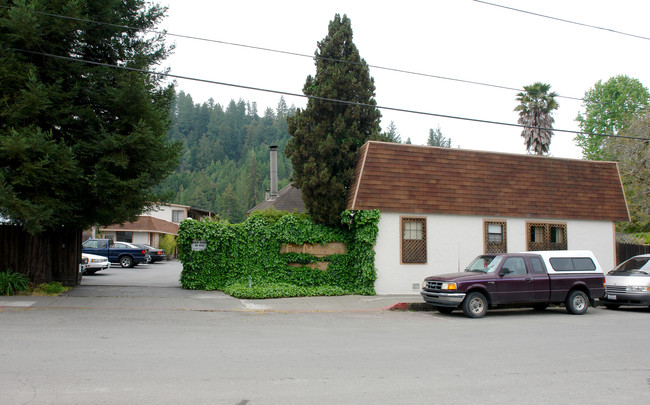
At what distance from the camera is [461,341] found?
9.67 m

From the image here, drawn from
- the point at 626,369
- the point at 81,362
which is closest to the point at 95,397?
the point at 81,362

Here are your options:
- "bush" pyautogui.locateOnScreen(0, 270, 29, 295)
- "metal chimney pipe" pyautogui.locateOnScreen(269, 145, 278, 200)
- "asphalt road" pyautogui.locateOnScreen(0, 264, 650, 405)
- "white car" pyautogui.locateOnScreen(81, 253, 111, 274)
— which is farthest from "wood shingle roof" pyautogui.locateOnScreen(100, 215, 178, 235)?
"asphalt road" pyautogui.locateOnScreen(0, 264, 650, 405)

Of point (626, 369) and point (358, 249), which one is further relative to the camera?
point (358, 249)

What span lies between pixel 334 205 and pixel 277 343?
338 inches

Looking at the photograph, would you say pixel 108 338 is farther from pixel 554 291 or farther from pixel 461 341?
pixel 554 291

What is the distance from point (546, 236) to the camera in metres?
19.4

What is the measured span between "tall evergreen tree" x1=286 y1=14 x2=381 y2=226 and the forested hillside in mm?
79312

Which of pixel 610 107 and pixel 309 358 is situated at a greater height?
pixel 610 107

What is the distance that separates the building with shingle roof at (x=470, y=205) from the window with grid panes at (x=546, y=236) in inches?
1.5

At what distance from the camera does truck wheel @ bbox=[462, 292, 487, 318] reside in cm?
1335

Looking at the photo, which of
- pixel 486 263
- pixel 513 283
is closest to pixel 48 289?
pixel 486 263

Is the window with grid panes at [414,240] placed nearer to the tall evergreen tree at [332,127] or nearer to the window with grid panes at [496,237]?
the tall evergreen tree at [332,127]

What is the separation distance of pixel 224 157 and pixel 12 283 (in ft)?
490

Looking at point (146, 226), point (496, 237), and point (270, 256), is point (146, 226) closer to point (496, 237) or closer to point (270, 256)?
point (270, 256)
